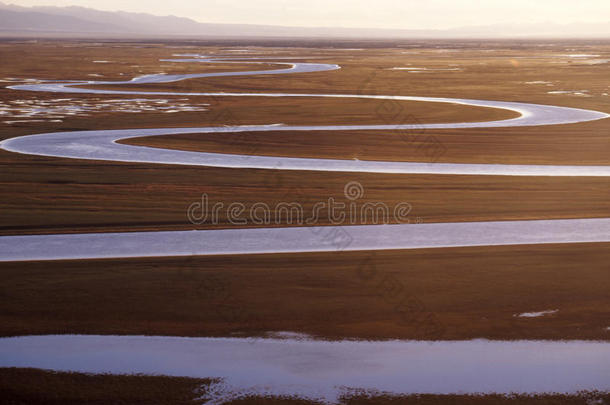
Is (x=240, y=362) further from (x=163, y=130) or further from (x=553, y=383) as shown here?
(x=163, y=130)

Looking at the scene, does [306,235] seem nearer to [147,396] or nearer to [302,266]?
[302,266]

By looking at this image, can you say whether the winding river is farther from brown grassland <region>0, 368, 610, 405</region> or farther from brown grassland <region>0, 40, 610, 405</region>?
brown grassland <region>0, 368, 610, 405</region>

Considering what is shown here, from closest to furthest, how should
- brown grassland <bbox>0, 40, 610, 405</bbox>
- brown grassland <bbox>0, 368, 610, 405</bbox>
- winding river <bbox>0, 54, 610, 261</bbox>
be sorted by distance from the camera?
1. brown grassland <bbox>0, 368, 610, 405</bbox>
2. brown grassland <bbox>0, 40, 610, 405</bbox>
3. winding river <bbox>0, 54, 610, 261</bbox>

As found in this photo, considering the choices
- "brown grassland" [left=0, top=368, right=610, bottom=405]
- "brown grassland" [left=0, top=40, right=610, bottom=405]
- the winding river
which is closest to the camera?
"brown grassland" [left=0, top=368, right=610, bottom=405]

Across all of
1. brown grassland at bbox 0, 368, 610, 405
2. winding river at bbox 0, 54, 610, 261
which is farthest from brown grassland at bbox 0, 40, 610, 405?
winding river at bbox 0, 54, 610, 261

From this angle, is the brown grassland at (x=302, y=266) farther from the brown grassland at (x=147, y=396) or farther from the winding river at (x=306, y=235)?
the winding river at (x=306, y=235)

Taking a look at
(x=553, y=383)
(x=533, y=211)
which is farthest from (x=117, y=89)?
(x=553, y=383)

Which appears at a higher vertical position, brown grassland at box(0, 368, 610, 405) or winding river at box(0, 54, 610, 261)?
winding river at box(0, 54, 610, 261)

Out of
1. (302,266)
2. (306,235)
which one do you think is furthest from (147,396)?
(306,235)

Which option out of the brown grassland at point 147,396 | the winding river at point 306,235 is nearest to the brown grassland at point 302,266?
the brown grassland at point 147,396
